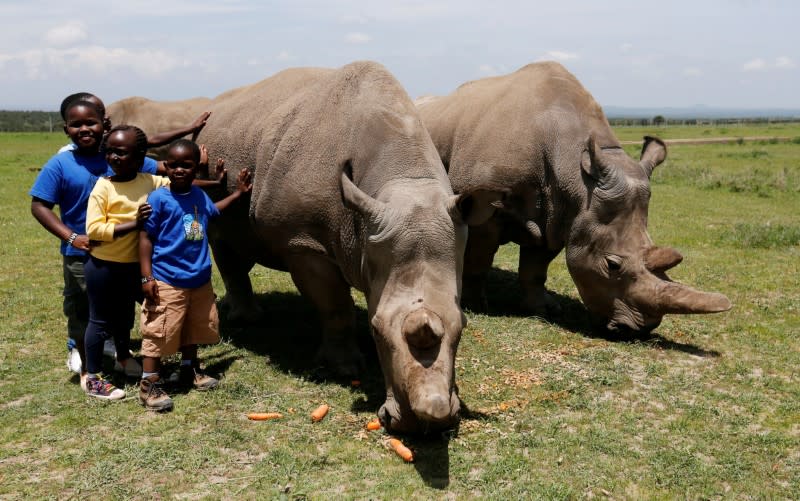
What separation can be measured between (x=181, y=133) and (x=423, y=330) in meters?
4.16

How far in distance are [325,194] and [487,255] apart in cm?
326

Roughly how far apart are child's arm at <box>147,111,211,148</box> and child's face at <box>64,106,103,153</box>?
0.90 metres

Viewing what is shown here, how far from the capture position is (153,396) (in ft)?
18.8

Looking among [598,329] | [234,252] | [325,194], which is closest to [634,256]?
[598,329]

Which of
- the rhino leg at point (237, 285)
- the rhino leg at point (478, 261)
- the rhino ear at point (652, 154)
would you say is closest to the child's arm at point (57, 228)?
the rhino leg at point (237, 285)

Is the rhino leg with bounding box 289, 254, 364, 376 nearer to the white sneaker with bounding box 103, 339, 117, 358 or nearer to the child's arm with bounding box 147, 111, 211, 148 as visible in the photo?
the child's arm with bounding box 147, 111, 211, 148

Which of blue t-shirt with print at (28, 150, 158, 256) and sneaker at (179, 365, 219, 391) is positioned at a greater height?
blue t-shirt with print at (28, 150, 158, 256)

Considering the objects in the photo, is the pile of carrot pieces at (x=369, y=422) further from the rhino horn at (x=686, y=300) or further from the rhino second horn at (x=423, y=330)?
the rhino horn at (x=686, y=300)

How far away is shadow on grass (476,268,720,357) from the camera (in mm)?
7617

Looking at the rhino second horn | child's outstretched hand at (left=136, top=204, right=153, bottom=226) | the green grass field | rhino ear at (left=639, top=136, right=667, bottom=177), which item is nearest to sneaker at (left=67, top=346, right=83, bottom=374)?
the green grass field

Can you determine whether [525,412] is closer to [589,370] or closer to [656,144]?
[589,370]

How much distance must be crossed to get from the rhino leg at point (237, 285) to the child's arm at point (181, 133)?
1.50m

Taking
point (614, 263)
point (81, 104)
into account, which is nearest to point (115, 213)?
point (81, 104)

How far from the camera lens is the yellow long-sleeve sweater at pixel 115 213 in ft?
18.4
